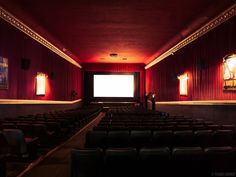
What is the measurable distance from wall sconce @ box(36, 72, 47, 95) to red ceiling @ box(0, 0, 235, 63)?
176 centimetres

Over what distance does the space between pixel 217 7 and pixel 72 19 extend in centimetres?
471

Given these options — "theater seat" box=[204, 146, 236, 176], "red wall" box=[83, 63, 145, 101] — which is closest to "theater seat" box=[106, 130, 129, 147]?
"theater seat" box=[204, 146, 236, 176]

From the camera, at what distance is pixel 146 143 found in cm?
456

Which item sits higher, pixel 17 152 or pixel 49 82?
pixel 49 82

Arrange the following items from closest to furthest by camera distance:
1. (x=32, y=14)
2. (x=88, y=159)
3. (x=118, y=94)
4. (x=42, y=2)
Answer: (x=88, y=159) → (x=42, y=2) → (x=32, y=14) → (x=118, y=94)

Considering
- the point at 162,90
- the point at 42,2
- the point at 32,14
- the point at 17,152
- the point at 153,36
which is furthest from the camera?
the point at 162,90

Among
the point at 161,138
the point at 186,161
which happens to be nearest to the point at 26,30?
the point at 161,138

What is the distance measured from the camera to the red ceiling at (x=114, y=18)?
797cm

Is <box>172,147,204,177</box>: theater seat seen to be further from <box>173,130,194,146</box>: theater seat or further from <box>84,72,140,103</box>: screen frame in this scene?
<box>84,72,140,103</box>: screen frame

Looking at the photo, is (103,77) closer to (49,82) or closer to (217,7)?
(49,82)

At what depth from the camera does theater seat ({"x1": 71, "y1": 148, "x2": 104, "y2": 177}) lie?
119 inches

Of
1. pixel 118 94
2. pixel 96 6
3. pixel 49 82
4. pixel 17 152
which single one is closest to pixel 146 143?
pixel 17 152

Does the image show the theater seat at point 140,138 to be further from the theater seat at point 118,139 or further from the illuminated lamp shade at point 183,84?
the illuminated lamp shade at point 183,84

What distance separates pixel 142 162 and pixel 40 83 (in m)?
9.80
